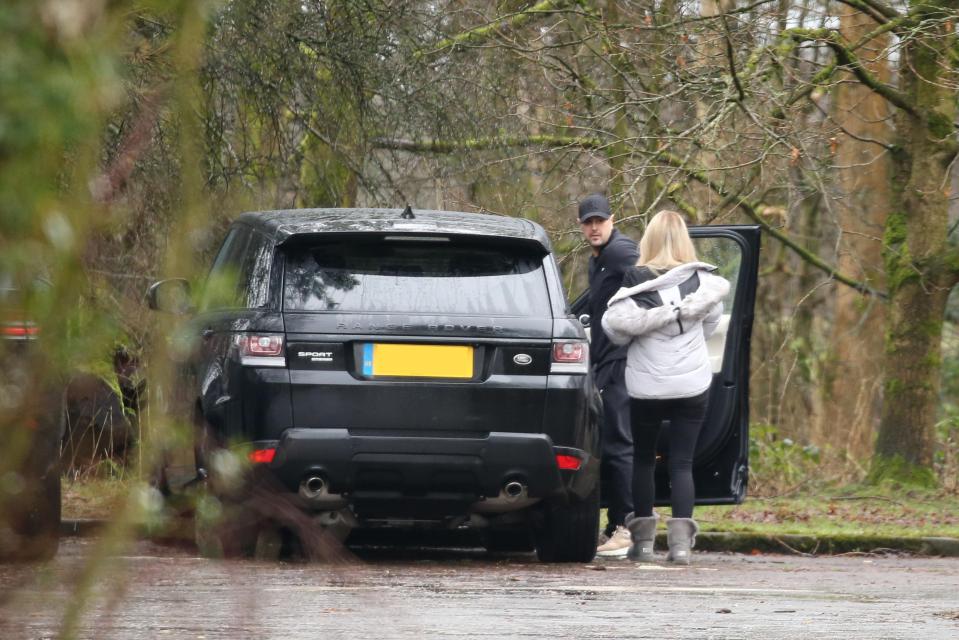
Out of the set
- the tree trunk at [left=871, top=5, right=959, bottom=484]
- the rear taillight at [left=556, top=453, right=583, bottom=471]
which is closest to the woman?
the rear taillight at [left=556, top=453, right=583, bottom=471]

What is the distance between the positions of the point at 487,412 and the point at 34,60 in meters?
6.07

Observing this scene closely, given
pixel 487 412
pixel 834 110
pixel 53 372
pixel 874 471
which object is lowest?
pixel 874 471

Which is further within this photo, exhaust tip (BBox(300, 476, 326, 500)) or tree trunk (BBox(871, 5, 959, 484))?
tree trunk (BBox(871, 5, 959, 484))

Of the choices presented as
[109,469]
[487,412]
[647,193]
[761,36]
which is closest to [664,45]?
[761,36]

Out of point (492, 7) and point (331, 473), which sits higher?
point (492, 7)

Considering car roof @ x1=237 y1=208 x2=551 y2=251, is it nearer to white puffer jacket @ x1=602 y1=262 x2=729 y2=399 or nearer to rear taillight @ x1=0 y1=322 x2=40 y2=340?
white puffer jacket @ x1=602 y1=262 x2=729 y2=399

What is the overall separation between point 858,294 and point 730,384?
44.8 ft

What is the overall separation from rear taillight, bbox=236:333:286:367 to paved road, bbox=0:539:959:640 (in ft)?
3.08

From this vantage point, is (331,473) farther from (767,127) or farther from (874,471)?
(874,471)

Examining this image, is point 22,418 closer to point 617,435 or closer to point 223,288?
point 223,288

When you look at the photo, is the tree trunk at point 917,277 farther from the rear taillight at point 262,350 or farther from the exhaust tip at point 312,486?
the rear taillight at point 262,350

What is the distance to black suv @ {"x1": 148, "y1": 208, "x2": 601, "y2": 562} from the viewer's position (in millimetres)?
7820

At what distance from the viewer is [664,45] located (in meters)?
13.8

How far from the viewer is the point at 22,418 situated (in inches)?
87.1
